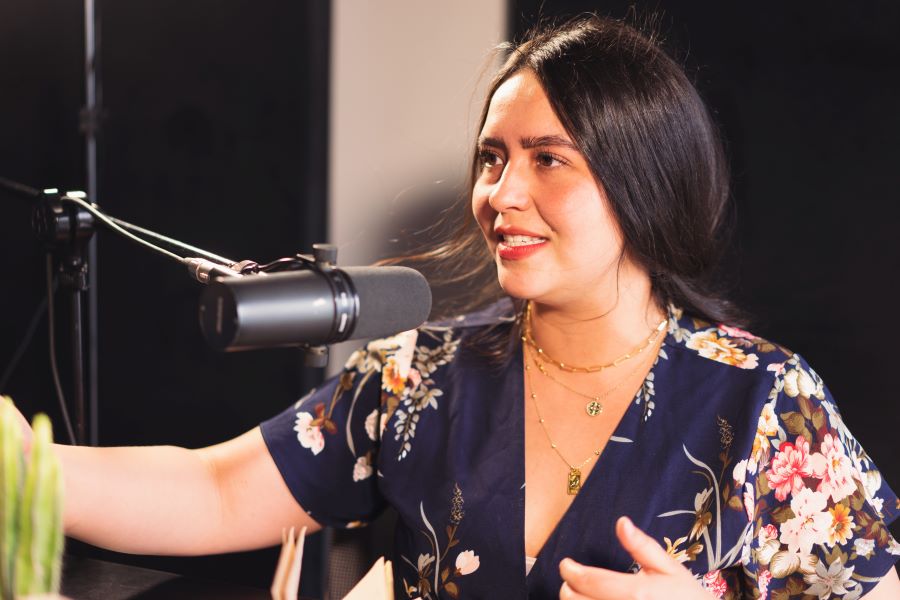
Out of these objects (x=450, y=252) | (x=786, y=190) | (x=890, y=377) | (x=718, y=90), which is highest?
(x=718, y=90)

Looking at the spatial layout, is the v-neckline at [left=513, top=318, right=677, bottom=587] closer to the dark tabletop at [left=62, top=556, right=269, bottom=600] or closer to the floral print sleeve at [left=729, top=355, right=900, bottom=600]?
the floral print sleeve at [left=729, top=355, right=900, bottom=600]

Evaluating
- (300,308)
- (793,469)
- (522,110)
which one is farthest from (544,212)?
(300,308)

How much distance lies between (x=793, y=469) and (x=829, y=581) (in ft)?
0.50

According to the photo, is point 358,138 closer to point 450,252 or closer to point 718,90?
point 450,252

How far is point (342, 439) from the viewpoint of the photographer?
1.48 m

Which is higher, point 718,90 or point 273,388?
point 718,90

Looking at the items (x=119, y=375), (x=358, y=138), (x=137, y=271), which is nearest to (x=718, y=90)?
(x=358, y=138)

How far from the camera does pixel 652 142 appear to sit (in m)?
1.34

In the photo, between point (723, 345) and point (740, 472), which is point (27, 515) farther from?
point (723, 345)

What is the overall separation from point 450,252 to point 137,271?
965 mm

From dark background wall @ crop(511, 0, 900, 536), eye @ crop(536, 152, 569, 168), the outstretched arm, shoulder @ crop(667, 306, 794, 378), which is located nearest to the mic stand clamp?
the outstretched arm

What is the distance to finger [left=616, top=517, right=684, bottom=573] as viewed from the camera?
1.03 m

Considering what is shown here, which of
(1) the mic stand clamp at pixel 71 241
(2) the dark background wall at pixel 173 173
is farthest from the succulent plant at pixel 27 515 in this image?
(2) the dark background wall at pixel 173 173

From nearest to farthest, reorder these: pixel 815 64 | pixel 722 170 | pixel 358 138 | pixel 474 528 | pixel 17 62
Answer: pixel 474 528 < pixel 722 170 < pixel 815 64 < pixel 358 138 < pixel 17 62
